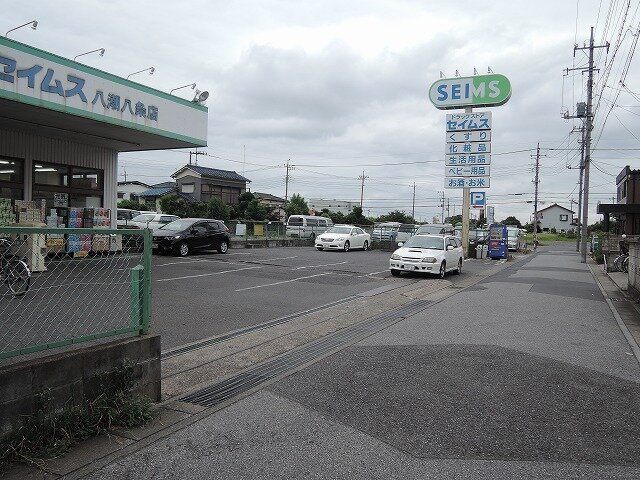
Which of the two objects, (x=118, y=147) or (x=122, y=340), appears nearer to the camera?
(x=122, y=340)

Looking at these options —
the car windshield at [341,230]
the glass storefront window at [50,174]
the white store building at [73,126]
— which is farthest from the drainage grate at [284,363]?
the car windshield at [341,230]

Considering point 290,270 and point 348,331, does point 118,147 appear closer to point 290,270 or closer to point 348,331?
point 290,270

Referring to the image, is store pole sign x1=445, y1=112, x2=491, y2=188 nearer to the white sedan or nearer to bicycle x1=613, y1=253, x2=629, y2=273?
the white sedan

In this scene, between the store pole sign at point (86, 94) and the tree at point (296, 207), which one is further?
the tree at point (296, 207)

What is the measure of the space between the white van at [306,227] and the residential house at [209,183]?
19371mm

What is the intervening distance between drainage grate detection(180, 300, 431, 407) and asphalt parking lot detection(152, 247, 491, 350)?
1561 mm

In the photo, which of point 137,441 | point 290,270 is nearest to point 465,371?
point 137,441

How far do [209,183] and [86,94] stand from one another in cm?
4408

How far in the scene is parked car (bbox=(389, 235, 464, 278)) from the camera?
1758cm

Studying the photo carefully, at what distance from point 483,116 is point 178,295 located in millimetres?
21436

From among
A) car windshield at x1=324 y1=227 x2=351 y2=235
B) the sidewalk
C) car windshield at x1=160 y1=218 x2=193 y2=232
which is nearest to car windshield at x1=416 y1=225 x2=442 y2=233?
car windshield at x1=324 y1=227 x2=351 y2=235

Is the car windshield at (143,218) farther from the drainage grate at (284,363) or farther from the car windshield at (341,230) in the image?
the drainage grate at (284,363)

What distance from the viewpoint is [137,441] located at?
412 centimetres

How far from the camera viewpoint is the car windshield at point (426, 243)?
18531 mm
